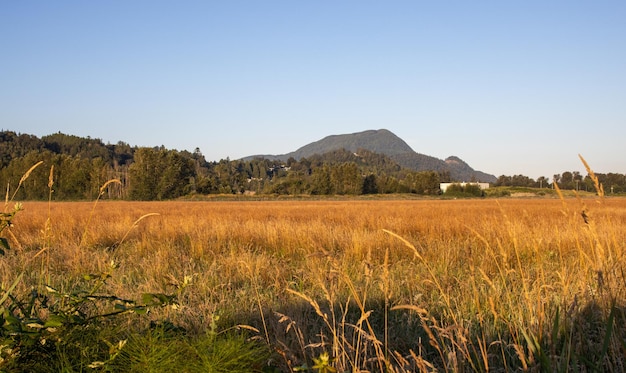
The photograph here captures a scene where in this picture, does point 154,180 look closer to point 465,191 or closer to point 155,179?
point 155,179

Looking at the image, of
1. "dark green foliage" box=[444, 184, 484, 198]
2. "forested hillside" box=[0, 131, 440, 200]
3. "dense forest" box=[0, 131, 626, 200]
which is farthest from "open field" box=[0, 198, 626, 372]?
"dark green foliage" box=[444, 184, 484, 198]

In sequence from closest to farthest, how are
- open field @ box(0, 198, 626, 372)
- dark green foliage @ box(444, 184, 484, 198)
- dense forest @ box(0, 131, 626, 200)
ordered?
open field @ box(0, 198, 626, 372)
dense forest @ box(0, 131, 626, 200)
dark green foliage @ box(444, 184, 484, 198)

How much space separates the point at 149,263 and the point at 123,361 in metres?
4.95

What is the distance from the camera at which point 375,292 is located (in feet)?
15.5

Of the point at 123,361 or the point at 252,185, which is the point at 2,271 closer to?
the point at 123,361

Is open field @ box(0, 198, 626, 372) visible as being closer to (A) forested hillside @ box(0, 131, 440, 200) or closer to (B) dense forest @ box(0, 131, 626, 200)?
(B) dense forest @ box(0, 131, 626, 200)

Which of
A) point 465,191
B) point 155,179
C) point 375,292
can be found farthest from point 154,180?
point 375,292

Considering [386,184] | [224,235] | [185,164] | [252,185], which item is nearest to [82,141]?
[252,185]

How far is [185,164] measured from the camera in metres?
98.2

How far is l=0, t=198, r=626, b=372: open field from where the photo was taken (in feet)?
6.94

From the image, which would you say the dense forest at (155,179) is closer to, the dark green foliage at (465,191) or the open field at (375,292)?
the dark green foliage at (465,191)

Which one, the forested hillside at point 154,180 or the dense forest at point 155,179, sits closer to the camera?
the forested hillside at point 154,180

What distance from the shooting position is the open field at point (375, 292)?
2.12 meters

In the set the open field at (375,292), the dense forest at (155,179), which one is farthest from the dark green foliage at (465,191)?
the open field at (375,292)
